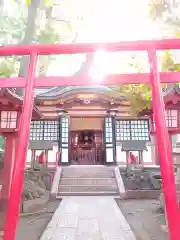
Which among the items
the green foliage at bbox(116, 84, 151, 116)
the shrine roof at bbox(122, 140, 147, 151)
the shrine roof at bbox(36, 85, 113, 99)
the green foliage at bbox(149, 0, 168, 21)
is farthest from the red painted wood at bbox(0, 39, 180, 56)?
the shrine roof at bbox(36, 85, 113, 99)

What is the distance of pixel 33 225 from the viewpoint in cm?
569

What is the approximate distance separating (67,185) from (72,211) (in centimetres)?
340

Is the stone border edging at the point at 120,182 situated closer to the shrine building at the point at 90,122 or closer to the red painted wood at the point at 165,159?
the shrine building at the point at 90,122

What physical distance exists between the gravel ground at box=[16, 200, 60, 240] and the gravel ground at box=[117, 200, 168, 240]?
6.89 ft

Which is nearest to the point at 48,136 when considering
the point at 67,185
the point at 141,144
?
the point at 67,185

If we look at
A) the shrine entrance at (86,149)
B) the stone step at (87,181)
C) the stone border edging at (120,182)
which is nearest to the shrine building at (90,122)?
the stone border edging at (120,182)

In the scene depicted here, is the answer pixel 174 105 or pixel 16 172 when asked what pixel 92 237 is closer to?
pixel 16 172

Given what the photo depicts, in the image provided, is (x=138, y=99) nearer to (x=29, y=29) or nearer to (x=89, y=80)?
(x=29, y=29)

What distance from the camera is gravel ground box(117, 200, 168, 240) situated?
4817mm

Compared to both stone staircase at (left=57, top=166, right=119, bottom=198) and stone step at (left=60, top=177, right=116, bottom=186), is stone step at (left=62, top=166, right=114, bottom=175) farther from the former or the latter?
stone step at (left=60, top=177, right=116, bottom=186)

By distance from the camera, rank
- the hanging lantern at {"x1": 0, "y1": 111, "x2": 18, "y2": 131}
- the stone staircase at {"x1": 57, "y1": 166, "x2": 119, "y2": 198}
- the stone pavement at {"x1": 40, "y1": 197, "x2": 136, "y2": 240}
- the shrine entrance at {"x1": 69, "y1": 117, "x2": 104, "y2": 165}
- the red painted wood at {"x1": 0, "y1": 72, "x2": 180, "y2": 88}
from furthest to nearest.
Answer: the shrine entrance at {"x1": 69, "y1": 117, "x2": 104, "y2": 165}, the stone staircase at {"x1": 57, "y1": 166, "x2": 119, "y2": 198}, the hanging lantern at {"x1": 0, "y1": 111, "x2": 18, "y2": 131}, the stone pavement at {"x1": 40, "y1": 197, "x2": 136, "y2": 240}, the red painted wood at {"x1": 0, "y1": 72, "x2": 180, "y2": 88}

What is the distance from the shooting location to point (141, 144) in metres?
12.6

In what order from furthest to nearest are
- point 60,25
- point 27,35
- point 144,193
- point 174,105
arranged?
point 60,25, point 144,193, point 27,35, point 174,105

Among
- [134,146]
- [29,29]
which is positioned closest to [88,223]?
[29,29]
